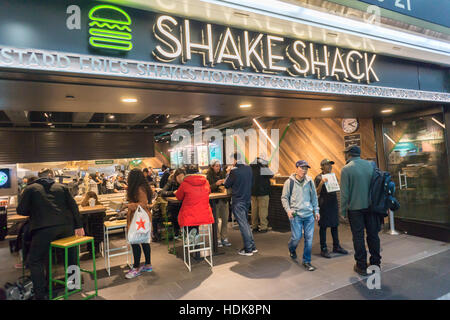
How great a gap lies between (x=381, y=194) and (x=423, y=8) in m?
2.80

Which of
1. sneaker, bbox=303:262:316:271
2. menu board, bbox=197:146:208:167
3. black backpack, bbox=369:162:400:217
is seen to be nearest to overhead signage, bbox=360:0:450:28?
black backpack, bbox=369:162:400:217

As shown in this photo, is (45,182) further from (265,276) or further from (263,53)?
(263,53)

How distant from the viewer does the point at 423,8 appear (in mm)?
3902

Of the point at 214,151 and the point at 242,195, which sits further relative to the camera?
the point at 214,151

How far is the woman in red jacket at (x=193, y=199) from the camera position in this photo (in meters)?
4.01

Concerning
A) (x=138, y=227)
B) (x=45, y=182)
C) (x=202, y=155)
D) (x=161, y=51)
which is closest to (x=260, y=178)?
(x=138, y=227)

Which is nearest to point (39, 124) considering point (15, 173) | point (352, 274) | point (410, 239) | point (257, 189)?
point (15, 173)

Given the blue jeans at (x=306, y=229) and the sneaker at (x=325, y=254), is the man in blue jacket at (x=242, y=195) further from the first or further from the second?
the sneaker at (x=325, y=254)

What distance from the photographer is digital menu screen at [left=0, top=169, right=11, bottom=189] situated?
309 inches

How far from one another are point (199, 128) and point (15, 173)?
19.5 feet

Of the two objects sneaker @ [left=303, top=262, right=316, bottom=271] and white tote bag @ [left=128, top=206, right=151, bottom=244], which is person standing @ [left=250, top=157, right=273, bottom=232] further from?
white tote bag @ [left=128, top=206, right=151, bottom=244]

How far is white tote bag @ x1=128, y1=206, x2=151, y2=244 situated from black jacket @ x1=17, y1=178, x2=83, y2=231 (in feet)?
2.46

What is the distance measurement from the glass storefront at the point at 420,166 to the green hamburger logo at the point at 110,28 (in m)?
5.76
